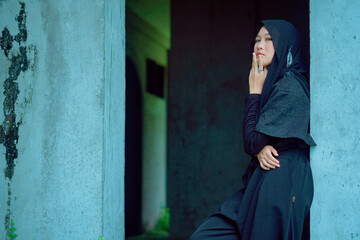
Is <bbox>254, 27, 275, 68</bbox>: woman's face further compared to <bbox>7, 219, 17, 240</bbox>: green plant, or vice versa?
<bbox>7, 219, 17, 240</bbox>: green plant

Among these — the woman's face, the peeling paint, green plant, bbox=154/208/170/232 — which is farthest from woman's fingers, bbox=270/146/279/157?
green plant, bbox=154/208/170/232

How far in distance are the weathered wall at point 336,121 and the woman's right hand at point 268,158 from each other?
1.11 feet

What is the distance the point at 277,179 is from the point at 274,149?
195 mm

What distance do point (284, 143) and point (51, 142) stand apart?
172 cm

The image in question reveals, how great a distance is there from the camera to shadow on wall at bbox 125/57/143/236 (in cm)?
782

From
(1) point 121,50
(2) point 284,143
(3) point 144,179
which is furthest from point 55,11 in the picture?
(3) point 144,179

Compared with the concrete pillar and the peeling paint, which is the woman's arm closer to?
the peeling paint

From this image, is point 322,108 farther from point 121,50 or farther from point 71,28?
point 71,28

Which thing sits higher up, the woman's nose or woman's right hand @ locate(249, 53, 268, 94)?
the woman's nose

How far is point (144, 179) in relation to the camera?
27.2ft

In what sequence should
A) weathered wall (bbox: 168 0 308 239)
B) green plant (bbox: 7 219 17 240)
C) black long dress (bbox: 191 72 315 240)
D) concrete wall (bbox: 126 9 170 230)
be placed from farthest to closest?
1. concrete wall (bbox: 126 9 170 230)
2. weathered wall (bbox: 168 0 308 239)
3. green plant (bbox: 7 219 17 240)
4. black long dress (bbox: 191 72 315 240)

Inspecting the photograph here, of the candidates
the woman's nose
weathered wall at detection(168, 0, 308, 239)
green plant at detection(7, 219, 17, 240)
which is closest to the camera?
the woman's nose

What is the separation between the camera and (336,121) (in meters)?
2.86

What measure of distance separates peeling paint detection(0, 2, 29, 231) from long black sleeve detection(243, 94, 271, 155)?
5.81 ft
